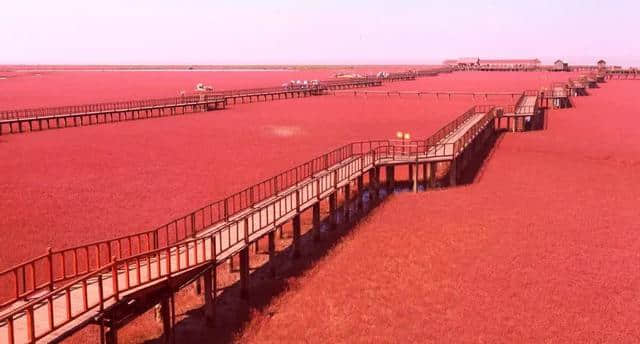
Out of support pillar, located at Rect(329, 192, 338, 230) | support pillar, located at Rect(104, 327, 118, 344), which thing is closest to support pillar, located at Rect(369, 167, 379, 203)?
support pillar, located at Rect(329, 192, 338, 230)

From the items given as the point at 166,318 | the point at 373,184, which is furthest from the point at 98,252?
the point at 373,184

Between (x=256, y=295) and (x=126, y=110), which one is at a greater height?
→ (x=126, y=110)

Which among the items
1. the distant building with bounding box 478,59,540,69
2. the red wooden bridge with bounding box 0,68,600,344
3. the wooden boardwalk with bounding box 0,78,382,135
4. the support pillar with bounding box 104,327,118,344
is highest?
the distant building with bounding box 478,59,540,69

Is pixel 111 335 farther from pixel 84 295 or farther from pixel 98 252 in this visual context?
pixel 98 252

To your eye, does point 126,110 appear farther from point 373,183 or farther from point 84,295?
point 84,295

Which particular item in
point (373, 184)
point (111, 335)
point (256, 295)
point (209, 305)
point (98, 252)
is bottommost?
point (256, 295)

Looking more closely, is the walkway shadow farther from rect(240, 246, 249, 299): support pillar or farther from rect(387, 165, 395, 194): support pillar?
rect(387, 165, 395, 194): support pillar

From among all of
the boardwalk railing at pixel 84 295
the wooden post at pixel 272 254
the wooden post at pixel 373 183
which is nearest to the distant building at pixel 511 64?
the wooden post at pixel 373 183

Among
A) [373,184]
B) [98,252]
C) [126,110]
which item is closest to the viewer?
[98,252]

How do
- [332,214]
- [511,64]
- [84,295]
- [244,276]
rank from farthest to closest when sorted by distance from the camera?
1. [511,64]
2. [332,214]
3. [244,276]
4. [84,295]

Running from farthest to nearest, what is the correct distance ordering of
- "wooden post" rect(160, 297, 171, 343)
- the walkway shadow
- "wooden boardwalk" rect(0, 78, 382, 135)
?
"wooden boardwalk" rect(0, 78, 382, 135) < the walkway shadow < "wooden post" rect(160, 297, 171, 343)

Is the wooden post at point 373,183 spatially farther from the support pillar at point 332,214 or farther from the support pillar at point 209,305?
the support pillar at point 209,305

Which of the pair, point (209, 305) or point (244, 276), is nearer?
point (209, 305)

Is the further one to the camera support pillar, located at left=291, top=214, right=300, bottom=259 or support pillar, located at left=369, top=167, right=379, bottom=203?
support pillar, located at left=369, top=167, right=379, bottom=203
